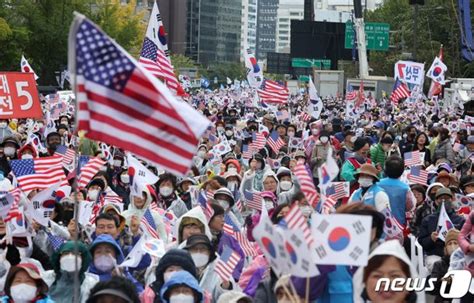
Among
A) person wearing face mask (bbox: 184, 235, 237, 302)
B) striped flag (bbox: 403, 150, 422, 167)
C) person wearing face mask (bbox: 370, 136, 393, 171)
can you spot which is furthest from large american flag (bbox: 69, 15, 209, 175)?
person wearing face mask (bbox: 370, 136, 393, 171)

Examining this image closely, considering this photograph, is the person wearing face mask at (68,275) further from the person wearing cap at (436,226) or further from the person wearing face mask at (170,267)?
the person wearing cap at (436,226)

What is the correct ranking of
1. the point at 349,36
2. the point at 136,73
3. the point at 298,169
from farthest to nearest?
the point at 349,36, the point at 298,169, the point at 136,73

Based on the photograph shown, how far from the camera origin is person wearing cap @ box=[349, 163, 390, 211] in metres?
12.5

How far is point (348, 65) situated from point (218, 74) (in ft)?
171

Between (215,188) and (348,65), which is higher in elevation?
(215,188)

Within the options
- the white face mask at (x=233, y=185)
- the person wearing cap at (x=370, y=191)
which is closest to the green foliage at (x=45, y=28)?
the white face mask at (x=233, y=185)

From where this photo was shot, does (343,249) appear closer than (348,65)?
Yes

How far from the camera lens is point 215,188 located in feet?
50.3

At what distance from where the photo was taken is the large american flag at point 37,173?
13727 mm

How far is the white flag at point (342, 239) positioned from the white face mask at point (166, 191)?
8517mm

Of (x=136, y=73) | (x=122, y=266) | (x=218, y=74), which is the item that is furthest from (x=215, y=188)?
(x=218, y=74)

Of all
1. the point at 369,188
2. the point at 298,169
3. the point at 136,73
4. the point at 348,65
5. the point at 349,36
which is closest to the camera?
the point at 136,73

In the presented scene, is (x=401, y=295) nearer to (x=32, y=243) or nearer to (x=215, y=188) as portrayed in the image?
(x=32, y=243)

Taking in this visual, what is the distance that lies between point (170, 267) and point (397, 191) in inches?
186
